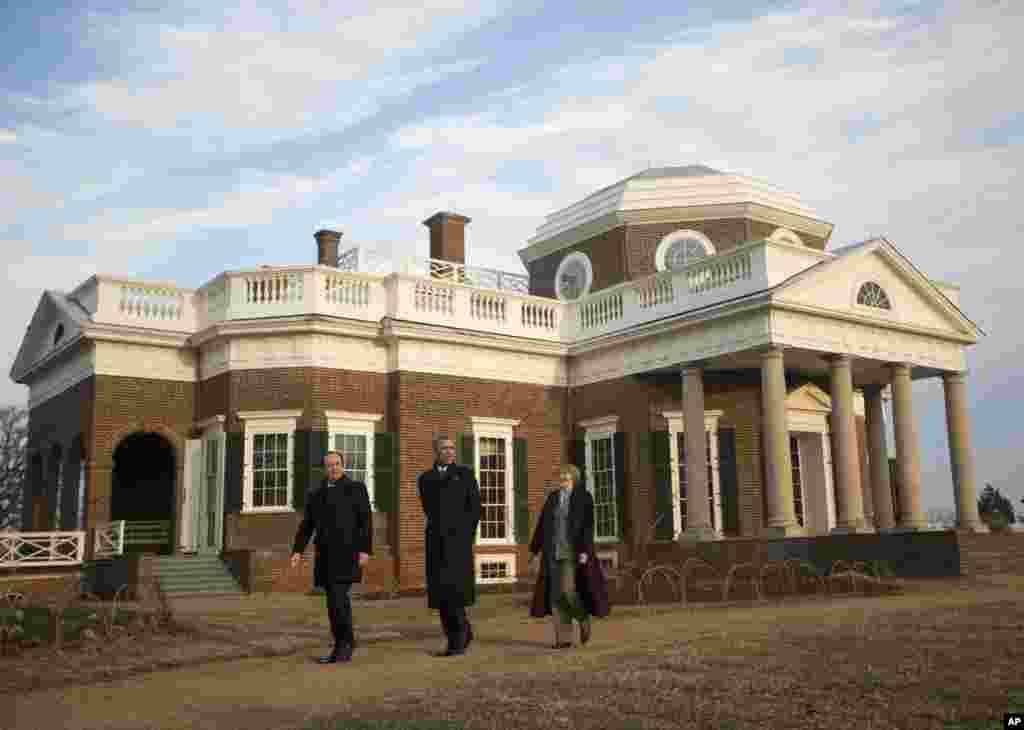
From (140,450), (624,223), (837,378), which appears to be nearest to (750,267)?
(837,378)

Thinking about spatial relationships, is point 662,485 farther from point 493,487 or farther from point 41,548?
point 41,548

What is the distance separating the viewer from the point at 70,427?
2077 centimetres

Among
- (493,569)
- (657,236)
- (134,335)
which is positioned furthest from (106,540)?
(657,236)

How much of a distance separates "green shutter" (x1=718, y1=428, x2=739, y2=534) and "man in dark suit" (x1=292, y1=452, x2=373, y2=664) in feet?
46.0

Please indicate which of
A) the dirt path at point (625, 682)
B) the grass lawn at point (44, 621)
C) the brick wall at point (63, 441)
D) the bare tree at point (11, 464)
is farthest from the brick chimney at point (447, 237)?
the bare tree at point (11, 464)

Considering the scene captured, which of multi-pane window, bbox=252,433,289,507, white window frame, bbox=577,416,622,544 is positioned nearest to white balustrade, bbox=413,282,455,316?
multi-pane window, bbox=252,433,289,507

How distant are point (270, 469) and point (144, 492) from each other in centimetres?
476

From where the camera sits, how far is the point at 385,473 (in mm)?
19594

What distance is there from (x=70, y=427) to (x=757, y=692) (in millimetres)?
18519

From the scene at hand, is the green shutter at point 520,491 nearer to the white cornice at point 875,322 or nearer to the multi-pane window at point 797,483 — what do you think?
the multi-pane window at point 797,483

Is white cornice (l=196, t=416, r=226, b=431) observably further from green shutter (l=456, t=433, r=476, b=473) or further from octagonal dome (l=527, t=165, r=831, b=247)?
octagonal dome (l=527, t=165, r=831, b=247)

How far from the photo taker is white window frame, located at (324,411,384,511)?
1934 cm

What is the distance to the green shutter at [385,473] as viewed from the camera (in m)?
19.5

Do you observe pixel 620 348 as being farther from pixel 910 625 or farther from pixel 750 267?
pixel 910 625
